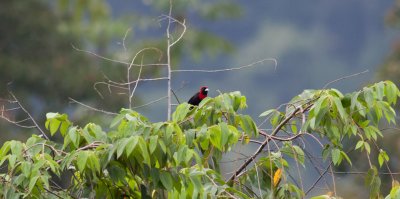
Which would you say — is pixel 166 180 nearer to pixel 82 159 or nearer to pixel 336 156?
pixel 82 159

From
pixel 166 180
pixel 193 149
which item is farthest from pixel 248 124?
pixel 166 180

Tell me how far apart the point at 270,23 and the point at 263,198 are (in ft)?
271

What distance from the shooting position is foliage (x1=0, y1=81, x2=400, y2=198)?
14.2 ft

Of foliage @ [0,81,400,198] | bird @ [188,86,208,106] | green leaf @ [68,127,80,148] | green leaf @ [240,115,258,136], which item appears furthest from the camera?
bird @ [188,86,208,106]

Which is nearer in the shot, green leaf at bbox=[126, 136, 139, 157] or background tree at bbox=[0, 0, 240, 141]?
green leaf at bbox=[126, 136, 139, 157]

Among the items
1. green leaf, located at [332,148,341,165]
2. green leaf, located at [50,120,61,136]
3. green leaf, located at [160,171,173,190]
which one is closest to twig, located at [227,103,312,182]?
green leaf, located at [332,148,341,165]

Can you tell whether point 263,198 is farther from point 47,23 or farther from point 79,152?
point 47,23

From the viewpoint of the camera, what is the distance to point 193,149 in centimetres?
448

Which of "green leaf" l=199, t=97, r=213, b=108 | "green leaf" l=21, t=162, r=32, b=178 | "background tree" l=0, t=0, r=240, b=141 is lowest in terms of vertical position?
"green leaf" l=21, t=162, r=32, b=178

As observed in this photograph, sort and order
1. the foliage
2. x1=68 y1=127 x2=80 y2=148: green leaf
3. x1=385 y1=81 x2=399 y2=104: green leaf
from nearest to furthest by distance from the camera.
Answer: the foliage < x1=68 y1=127 x2=80 y2=148: green leaf < x1=385 y1=81 x2=399 y2=104: green leaf

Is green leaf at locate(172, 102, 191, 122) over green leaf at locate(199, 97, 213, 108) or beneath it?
beneath

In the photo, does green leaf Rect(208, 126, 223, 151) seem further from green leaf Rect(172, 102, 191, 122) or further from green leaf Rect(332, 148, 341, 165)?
green leaf Rect(332, 148, 341, 165)

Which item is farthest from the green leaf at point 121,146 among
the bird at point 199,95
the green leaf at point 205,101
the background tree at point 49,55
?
the background tree at point 49,55

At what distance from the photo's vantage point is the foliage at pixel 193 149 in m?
4.32
